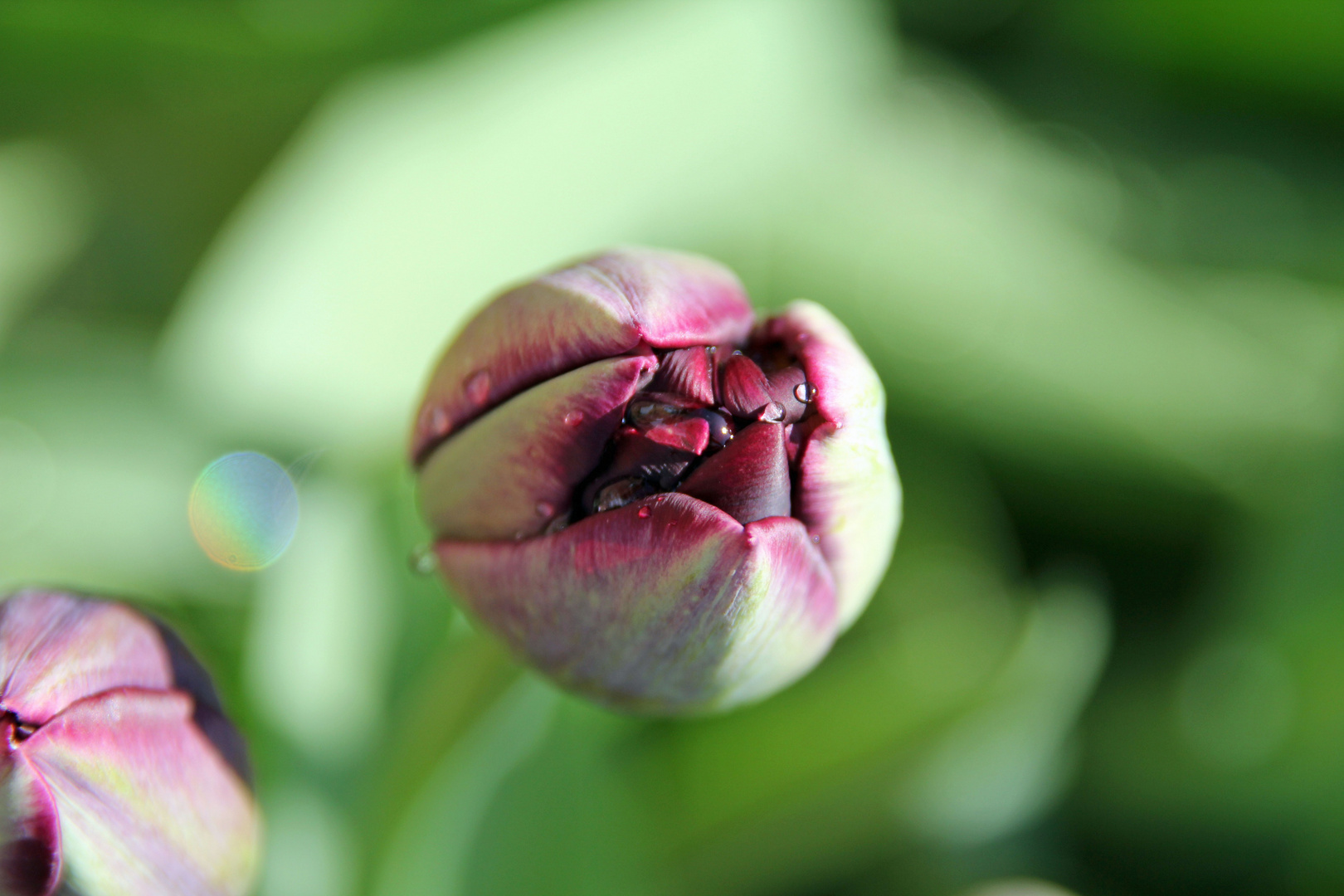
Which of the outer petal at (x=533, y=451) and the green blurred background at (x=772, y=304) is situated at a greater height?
the outer petal at (x=533, y=451)

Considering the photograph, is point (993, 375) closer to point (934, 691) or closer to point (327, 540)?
point (934, 691)

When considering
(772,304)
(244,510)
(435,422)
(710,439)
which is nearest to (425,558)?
(435,422)

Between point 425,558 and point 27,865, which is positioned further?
point 425,558

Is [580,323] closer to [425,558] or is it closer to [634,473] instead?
[634,473]

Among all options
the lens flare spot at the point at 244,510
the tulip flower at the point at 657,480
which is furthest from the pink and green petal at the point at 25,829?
the lens flare spot at the point at 244,510

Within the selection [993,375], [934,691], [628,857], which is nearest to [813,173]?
[993,375]

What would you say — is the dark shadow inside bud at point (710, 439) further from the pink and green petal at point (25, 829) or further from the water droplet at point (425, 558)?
the pink and green petal at point (25, 829)

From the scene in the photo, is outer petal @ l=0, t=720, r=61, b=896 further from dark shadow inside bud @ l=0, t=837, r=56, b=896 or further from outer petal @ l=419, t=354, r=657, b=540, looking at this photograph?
outer petal @ l=419, t=354, r=657, b=540

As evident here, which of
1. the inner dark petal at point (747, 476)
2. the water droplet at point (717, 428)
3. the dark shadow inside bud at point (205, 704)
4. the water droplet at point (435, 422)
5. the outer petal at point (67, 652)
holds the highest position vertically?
the water droplet at point (717, 428)
